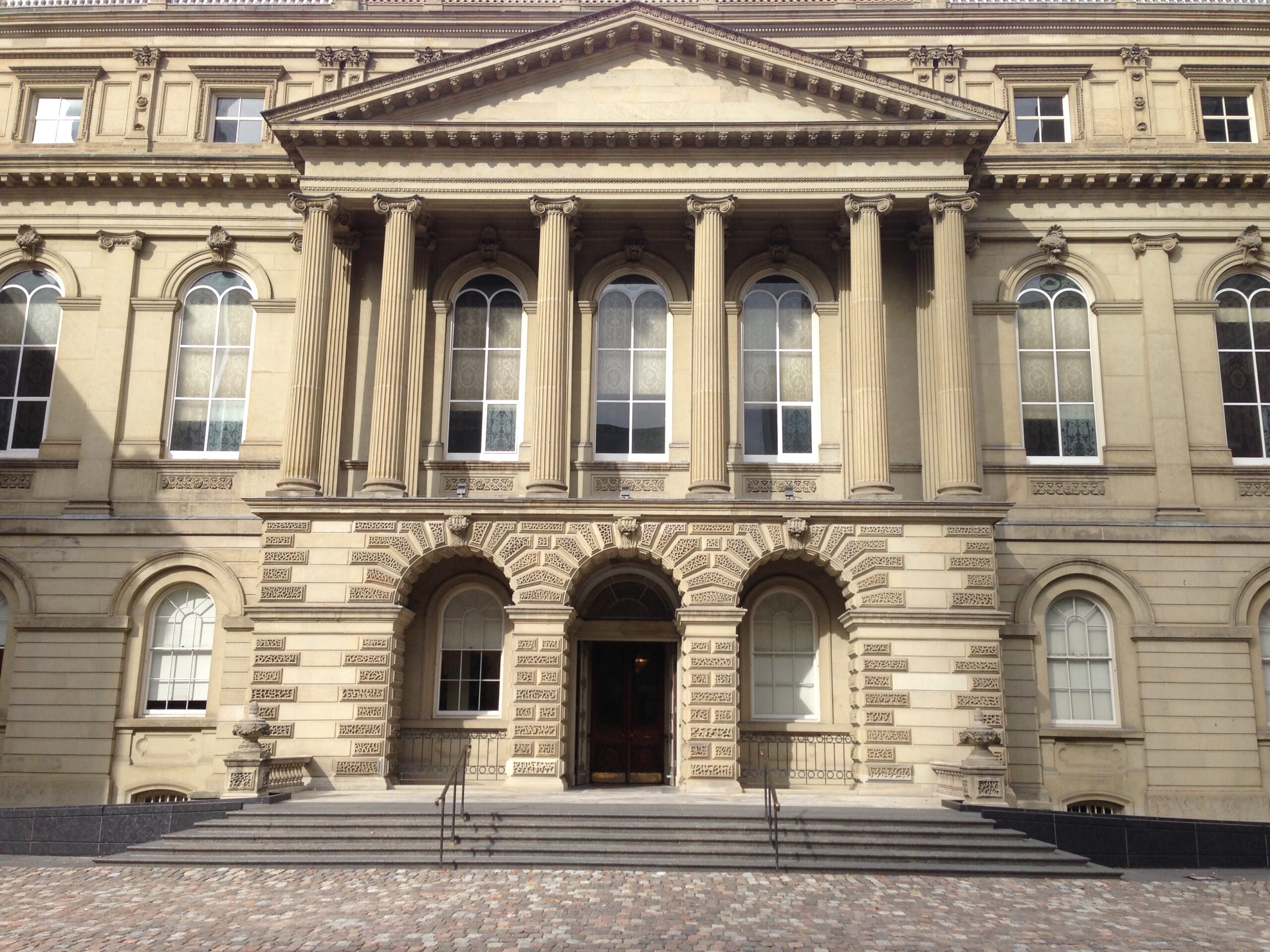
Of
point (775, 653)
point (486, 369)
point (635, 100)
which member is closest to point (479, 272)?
point (486, 369)

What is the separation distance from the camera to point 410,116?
24.1 meters

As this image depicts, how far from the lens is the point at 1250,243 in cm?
2569

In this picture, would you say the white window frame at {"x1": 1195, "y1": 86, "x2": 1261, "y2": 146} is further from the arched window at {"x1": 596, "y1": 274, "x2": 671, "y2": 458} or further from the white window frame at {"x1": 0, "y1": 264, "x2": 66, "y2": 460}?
the white window frame at {"x1": 0, "y1": 264, "x2": 66, "y2": 460}

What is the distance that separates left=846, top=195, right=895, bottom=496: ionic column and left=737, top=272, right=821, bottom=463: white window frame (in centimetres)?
105

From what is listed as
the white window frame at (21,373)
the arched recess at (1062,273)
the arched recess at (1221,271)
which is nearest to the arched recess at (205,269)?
the white window frame at (21,373)

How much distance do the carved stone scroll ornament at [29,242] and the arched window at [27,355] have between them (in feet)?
1.37

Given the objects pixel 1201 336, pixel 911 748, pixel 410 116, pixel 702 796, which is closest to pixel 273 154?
pixel 410 116

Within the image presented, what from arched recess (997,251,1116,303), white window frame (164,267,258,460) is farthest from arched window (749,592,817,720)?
white window frame (164,267,258,460)

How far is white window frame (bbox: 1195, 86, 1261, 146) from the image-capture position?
2678cm

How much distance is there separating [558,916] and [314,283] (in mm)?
15196

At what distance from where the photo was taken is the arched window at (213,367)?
2556 cm

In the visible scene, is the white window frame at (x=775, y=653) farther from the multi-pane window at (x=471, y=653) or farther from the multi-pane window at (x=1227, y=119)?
the multi-pane window at (x=1227, y=119)

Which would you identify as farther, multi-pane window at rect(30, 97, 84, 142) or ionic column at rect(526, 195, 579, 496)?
multi-pane window at rect(30, 97, 84, 142)

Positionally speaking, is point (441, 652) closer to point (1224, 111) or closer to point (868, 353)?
point (868, 353)
